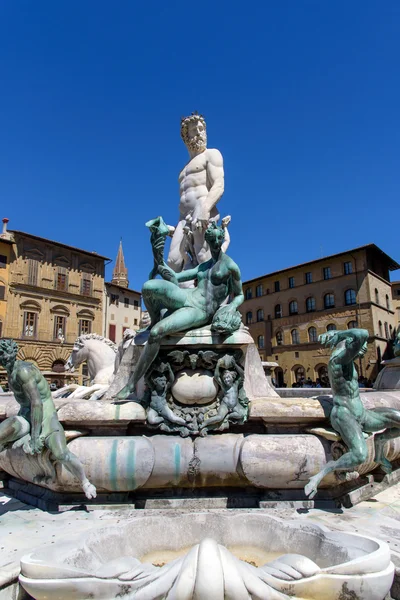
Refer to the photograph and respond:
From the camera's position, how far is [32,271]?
133 feet

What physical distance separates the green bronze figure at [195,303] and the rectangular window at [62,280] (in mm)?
41232

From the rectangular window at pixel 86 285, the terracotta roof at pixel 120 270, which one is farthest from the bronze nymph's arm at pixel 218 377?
the terracotta roof at pixel 120 270

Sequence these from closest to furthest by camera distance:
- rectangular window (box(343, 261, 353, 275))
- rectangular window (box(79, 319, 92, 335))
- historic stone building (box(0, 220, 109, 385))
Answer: historic stone building (box(0, 220, 109, 385)), rectangular window (box(343, 261, 353, 275)), rectangular window (box(79, 319, 92, 335))

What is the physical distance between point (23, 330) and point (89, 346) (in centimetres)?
3429

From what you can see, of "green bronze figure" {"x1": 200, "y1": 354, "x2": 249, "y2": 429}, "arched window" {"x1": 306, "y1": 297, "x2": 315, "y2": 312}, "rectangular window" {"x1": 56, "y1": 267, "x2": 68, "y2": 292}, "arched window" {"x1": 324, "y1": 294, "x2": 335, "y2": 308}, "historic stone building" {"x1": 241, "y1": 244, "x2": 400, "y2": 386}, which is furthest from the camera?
"arched window" {"x1": 306, "y1": 297, "x2": 315, "y2": 312}

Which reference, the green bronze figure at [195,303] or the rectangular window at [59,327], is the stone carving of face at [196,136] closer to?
the green bronze figure at [195,303]

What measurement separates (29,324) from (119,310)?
38.0ft

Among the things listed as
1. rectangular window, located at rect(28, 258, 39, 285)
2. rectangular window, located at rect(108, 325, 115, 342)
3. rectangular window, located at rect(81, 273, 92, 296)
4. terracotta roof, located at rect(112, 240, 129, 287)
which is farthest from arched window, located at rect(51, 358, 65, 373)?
terracotta roof, located at rect(112, 240, 129, 287)

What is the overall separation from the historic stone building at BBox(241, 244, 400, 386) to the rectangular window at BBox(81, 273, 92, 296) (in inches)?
780

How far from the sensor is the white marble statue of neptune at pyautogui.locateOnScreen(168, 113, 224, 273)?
22.2ft

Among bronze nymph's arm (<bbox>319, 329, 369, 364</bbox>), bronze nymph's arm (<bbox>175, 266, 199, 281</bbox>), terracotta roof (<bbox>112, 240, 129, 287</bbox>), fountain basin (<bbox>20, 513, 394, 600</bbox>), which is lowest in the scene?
fountain basin (<bbox>20, 513, 394, 600</bbox>)

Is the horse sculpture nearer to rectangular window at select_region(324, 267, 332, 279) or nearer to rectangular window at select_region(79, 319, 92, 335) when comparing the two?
rectangular window at select_region(79, 319, 92, 335)

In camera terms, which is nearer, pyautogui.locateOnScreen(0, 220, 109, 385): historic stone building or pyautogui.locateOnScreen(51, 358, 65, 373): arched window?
pyautogui.locateOnScreen(0, 220, 109, 385): historic stone building

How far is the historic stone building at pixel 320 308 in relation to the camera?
41.8m
